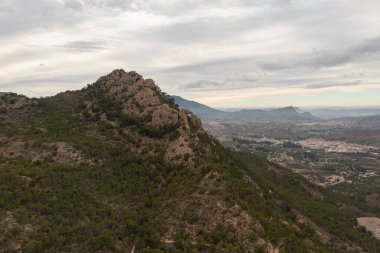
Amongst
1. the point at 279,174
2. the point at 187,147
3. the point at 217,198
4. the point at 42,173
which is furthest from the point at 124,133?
the point at 279,174

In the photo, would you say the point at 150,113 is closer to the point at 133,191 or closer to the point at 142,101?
the point at 142,101

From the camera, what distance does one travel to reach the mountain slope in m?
49.2

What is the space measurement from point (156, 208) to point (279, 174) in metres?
83.2

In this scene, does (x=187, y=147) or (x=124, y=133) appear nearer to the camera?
(x=187, y=147)

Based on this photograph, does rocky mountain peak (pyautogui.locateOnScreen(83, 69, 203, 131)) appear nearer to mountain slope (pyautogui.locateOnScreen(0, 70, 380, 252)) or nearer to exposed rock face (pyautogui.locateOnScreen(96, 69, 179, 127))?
exposed rock face (pyautogui.locateOnScreen(96, 69, 179, 127))

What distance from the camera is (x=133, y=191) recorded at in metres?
66.6

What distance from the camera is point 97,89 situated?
409ft

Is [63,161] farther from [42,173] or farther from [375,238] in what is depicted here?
[375,238]

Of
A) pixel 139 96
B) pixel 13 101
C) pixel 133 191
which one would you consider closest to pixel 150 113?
pixel 139 96

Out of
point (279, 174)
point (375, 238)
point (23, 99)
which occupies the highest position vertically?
point (23, 99)

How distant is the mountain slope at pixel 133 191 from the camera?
162 ft

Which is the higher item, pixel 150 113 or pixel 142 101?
pixel 142 101

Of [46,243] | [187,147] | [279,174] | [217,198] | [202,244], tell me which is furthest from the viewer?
[279,174]

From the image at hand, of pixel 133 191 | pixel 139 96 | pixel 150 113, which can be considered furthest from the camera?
pixel 139 96
